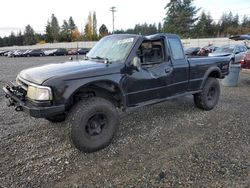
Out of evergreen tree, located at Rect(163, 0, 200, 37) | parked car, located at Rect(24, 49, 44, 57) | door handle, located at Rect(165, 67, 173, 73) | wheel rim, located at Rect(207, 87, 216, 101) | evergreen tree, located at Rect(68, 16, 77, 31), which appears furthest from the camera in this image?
evergreen tree, located at Rect(68, 16, 77, 31)

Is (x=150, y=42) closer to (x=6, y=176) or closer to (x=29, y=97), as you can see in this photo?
(x=29, y=97)

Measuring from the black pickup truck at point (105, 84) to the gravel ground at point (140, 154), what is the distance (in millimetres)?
400

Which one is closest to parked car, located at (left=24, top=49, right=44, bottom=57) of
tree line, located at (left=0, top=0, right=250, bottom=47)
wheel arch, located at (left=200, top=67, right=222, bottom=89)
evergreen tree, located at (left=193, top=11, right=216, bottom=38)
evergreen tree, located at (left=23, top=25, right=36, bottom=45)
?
tree line, located at (left=0, top=0, right=250, bottom=47)

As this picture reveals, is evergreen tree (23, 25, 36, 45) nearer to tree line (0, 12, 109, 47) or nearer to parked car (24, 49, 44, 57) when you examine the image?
tree line (0, 12, 109, 47)

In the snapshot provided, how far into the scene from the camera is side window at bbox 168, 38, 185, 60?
544 cm

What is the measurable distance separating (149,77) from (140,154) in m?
1.54

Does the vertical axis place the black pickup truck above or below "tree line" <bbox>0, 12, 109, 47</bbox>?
below

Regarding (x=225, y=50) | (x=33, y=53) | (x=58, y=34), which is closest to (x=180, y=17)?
(x=33, y=53)

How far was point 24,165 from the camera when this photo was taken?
3711 millimetres

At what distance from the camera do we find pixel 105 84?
4.30m

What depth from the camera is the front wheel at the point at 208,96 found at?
6277 mm

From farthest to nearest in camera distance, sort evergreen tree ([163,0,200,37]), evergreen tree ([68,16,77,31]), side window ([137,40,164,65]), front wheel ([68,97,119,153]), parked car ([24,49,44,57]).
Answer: evergreen tree ([68,16,77,31])
evergreen tree ([163,0,200,37])
parked car ([24,49,44,57])
side window ([137,40,164,65])
front wheel ([68,97,119,153])

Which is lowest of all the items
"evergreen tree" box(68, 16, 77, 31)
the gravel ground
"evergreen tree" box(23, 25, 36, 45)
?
the gravel ground

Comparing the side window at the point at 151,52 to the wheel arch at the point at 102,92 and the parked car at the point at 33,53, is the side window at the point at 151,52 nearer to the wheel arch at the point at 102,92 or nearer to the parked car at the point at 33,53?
the wheel arch at the point at 102,92
